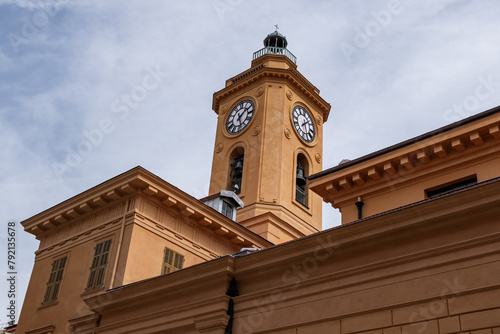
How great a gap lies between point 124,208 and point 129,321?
5.52 m

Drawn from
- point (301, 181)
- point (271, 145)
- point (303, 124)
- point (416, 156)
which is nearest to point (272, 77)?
point (303, 124)

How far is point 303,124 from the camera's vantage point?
36062mm

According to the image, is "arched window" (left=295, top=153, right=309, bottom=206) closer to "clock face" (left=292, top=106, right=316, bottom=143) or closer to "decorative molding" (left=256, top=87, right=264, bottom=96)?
"clock face" (left=292, top=106, right=316, bottom=143)

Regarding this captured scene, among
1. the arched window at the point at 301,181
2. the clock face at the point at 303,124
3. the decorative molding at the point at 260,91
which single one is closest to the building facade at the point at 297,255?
the arched window at the point at 301,181

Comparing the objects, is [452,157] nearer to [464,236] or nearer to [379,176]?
[379,176]

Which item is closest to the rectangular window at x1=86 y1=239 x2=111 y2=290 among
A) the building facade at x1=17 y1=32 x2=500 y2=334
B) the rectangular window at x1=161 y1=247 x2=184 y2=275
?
the building facade at x1=17 y1=32 x2=500 y2=334

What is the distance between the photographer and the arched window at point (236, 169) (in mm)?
33406

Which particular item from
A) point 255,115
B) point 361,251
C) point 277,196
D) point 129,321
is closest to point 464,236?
point 361,251

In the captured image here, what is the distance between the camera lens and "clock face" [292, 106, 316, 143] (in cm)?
3544

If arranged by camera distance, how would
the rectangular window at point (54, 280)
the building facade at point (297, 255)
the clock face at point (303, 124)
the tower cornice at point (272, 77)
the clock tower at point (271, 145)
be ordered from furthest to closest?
1. the tower cornice at point (272, 77)
2. the clock face at point (303, 124)
3. the clock tower at point (271, 145)
4. the rectangular window at point (54, 280)
5. the building facade at point (297, 255)

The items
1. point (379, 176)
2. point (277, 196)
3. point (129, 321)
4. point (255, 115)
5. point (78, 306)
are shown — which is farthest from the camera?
point (255, 115)

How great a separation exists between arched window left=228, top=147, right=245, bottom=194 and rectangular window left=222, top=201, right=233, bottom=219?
6.96 m

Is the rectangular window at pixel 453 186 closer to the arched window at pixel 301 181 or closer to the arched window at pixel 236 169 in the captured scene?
the arched window at pixel 301 181

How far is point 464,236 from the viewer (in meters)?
10.8
